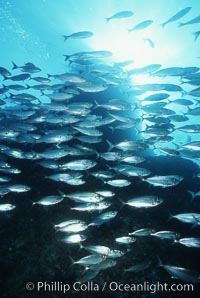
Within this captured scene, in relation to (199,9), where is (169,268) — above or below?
below

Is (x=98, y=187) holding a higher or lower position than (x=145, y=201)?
lower

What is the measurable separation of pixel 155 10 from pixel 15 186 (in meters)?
12.5

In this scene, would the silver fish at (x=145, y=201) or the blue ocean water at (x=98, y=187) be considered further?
the blue ocean water at (x=98, y=187)

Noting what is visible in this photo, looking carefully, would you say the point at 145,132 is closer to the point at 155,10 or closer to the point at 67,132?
the point at 67,132

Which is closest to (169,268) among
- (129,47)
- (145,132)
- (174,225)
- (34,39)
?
(174,225)

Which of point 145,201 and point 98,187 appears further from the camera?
point 98,187

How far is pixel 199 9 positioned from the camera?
1352 cm

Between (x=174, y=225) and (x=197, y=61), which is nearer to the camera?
(x=174, y=225)

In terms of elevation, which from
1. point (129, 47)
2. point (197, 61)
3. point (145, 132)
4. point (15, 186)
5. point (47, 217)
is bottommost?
point (47, 217)

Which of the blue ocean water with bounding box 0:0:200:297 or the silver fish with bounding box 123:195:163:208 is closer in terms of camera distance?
the silver fish with bounding box 123:195:163:208

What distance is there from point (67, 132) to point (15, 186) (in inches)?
89.6

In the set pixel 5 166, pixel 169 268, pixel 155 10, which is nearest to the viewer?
pixel 169 268

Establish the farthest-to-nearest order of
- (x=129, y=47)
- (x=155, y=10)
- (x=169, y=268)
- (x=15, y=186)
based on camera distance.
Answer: (x=129, y=47) → (x=155, y=10) → (x=15, y=186) → (x=169, y=268)

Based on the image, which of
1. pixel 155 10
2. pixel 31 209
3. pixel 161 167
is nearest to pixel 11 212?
pixel 31 209
